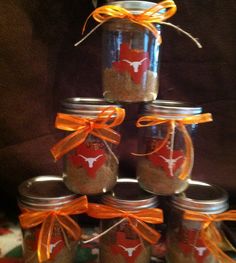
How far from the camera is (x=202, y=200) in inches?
28.3

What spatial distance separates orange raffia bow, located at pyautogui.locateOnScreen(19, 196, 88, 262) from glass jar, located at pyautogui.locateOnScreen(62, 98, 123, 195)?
0.03 m

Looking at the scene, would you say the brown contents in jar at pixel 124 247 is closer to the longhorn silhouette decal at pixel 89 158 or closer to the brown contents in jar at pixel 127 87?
the longhorn silhouette decal at pixel 89 158

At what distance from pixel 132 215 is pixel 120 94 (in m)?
0.25

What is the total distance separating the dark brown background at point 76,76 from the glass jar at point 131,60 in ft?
0.53

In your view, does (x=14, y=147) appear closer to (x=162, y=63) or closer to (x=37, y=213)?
(x=37, y=213)

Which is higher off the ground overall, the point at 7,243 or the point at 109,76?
the point at 109,76

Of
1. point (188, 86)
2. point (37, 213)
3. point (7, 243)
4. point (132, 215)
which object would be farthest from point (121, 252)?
point (188, 86)

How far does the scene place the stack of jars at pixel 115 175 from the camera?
2.20 feet

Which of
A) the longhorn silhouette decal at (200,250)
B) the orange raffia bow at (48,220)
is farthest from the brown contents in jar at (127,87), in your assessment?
the longhorn silhouette decal at (200,250)

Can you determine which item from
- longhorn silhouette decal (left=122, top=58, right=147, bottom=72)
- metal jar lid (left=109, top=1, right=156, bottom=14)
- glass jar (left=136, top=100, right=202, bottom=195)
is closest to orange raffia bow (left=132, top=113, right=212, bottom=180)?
glass jar (left=136, top=100, right=202, bottom=195)

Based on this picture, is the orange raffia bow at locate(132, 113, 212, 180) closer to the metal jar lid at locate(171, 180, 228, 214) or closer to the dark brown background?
the metal jar lid at locate(171, 180, 228, 214)

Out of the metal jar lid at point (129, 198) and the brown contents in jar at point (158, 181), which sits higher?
the brown contents in jar at point (158, 181)

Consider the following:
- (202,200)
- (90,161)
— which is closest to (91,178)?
(90,161)

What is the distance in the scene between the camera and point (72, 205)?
692 mm
